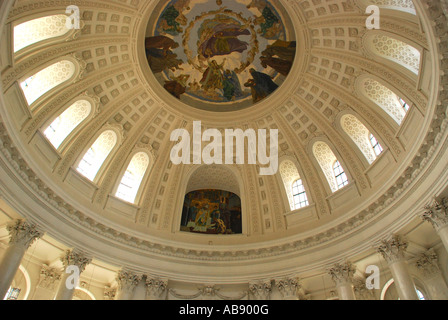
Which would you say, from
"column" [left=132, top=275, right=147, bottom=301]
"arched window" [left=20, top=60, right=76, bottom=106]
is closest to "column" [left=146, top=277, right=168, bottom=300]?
"column" [left=132, top=275, right=147, bottom=301]

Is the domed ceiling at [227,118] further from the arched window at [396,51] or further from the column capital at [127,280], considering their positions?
the column capital at [127,280]

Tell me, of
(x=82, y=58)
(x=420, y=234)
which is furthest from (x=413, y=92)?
(x=82, y=58)

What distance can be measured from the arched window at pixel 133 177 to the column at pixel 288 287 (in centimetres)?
984

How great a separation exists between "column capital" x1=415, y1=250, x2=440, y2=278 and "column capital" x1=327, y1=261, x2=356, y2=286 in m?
2.95

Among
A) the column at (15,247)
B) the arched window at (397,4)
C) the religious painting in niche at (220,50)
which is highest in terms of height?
the religious painting in niche at (220,50)

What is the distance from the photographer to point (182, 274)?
1894 cm

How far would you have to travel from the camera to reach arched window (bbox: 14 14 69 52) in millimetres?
15448

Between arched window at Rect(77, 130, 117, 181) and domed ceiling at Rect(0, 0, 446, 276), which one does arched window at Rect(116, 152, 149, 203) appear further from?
arched window at Rect(77, 130, 117, 181)

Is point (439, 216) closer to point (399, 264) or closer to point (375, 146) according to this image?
point (399, 264)

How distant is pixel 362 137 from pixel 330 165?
255 cm

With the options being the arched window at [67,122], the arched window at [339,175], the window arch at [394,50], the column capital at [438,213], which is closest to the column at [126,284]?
the arched window at [67,122]

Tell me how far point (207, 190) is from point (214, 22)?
36.2 feet

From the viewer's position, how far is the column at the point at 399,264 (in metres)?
13.9

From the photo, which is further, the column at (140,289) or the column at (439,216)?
the column at (140,289)
